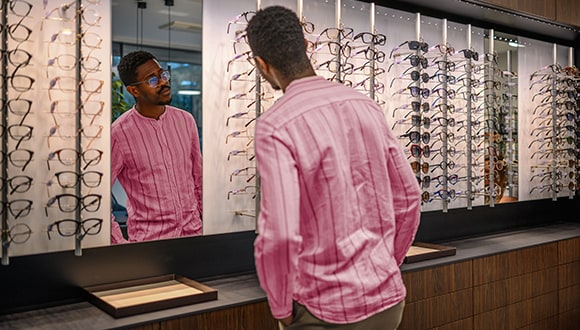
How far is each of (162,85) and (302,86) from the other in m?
1.37

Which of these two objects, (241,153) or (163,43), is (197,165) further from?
(163,43)

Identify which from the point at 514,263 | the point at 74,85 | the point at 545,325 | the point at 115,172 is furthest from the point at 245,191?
the point at 545,325

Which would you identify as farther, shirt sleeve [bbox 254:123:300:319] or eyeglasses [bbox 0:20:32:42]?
eyeglasses [bbox 0:20:32:42]

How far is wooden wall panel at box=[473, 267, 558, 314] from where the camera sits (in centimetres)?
384

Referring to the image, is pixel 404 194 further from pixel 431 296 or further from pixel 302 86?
pixel 431 296

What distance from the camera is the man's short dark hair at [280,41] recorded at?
6.18ft

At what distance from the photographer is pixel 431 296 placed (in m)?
3.50

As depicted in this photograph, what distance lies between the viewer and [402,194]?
207cm

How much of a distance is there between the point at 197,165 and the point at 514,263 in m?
2.29

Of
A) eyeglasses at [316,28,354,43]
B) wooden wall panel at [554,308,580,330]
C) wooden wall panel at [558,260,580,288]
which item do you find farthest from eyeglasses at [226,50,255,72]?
wooden wall panel at [554,308,580,330]

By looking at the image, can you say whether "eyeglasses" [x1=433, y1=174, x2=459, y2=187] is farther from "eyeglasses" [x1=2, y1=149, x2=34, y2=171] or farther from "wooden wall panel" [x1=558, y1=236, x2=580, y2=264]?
"eyeglasses" [x1=2, y1=149, x2=34, y2=171]

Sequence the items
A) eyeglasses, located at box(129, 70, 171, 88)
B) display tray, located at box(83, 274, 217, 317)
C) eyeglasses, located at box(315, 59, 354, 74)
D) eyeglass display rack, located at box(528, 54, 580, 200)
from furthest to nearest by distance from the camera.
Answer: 1. eyeglass display rack, located at box(528, 54, 580, 200)
2. eyeglasses, located at box(315, 59, 354, 74)
3. eyeglasses, located at box(129, 70, 171, 88)
4. display tray, located at box(83, 274, 217, 317)

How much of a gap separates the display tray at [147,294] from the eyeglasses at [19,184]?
530 millimetres

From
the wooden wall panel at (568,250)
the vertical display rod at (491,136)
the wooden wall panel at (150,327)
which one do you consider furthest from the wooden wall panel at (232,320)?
the wooden wall panel at (568,250)
